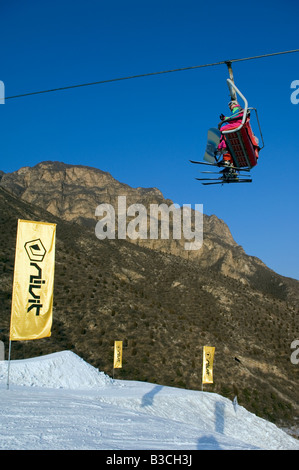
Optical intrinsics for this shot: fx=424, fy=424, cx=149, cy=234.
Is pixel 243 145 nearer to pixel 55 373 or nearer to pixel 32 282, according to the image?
pixel 32 282

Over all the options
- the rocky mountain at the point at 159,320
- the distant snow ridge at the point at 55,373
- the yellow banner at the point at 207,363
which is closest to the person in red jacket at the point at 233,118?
the distant snow ridge at the point at 55,373

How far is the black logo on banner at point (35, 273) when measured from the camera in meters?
15.7

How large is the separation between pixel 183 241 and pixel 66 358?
300ft

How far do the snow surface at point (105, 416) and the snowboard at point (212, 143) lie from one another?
7.66m

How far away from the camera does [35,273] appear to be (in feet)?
52.2

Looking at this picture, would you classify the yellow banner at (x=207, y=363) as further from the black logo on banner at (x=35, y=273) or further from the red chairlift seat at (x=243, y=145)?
the red chairlift seat at (x=243, y=145)

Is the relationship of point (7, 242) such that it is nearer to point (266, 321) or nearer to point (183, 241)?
point (266, 321)

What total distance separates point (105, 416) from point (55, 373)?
913 cm

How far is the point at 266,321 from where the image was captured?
58.1m

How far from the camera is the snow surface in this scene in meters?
10.1

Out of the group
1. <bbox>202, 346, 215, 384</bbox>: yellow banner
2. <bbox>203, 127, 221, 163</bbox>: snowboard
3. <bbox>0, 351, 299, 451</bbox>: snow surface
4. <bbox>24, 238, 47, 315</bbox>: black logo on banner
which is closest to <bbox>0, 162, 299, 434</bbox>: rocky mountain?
<bbox>202, 346, 215, 384</bbox>: yellow banner

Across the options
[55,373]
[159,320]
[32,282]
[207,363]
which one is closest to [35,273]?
[32,282]

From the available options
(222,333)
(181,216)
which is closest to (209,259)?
(181,216)

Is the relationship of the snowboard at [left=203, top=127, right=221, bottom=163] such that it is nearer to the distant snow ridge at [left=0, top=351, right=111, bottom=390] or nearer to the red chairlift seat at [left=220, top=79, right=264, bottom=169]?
the red chairlift seat at [left=220, top=79, right=264, bottom=169]
